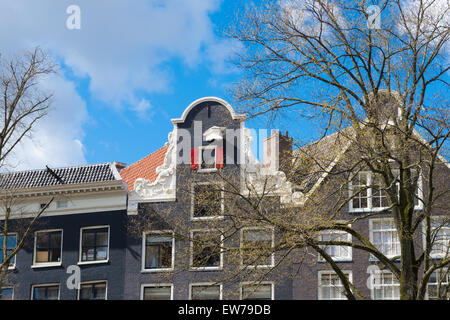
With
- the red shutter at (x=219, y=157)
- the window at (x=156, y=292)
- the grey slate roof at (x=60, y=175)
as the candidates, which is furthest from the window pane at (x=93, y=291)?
the red shutter at (x=219, y=157)

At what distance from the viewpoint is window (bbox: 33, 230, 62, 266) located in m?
35.2

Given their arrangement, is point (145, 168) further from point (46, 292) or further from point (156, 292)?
point (46, 292)

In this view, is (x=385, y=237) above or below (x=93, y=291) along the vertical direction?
above

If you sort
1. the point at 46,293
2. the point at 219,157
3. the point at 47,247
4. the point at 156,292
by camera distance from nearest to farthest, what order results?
the point at 156,292
the point at 219,157
the point at 46,293
the point at 47,247

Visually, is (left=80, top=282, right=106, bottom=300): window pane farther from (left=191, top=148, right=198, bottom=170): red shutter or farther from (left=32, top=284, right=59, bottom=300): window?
(left=191, top=148, right=198, bottom=170): red shutter

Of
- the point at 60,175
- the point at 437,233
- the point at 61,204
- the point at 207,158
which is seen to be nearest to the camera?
→ the point at 437,233

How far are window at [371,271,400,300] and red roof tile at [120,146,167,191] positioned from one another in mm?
11709

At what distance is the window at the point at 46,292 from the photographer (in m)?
34.4

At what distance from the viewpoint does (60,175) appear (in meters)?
36.4

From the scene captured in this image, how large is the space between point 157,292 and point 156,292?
45mm

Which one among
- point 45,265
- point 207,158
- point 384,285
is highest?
point 207,158

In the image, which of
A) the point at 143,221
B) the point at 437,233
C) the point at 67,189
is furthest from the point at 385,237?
the point at 67,189

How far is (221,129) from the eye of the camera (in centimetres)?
3400
